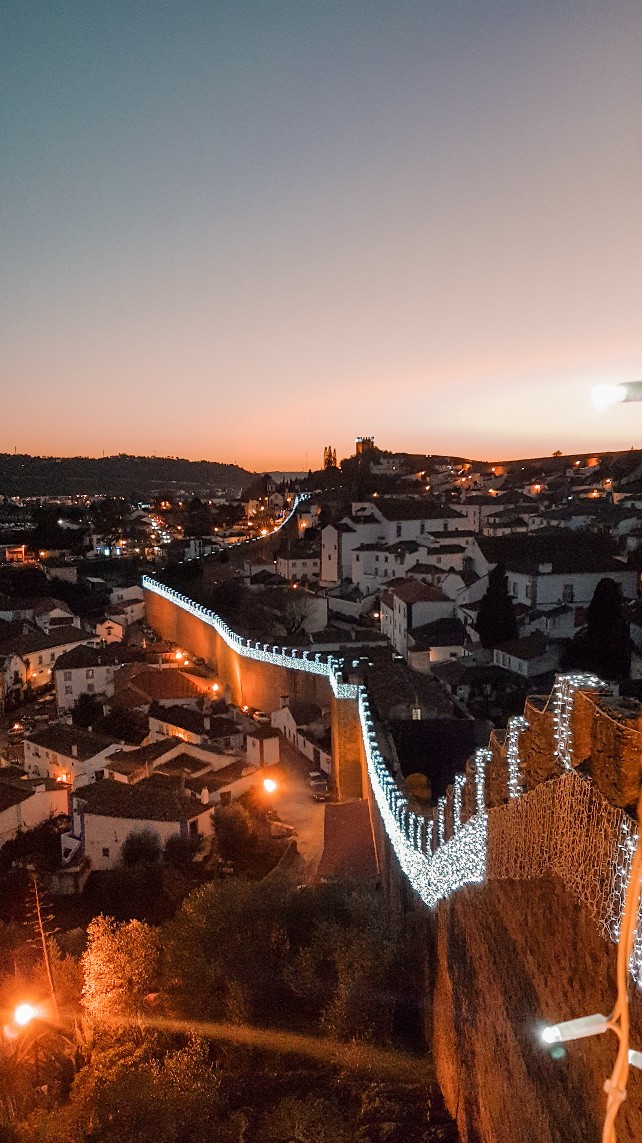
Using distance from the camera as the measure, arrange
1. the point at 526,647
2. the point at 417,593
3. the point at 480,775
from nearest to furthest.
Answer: the point at 480,775 < the point at 526,647 < the point at 417,593

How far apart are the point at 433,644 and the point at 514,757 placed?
1455 centimetres

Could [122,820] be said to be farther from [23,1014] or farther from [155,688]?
[155,688]

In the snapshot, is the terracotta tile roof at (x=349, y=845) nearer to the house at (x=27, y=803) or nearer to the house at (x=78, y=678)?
the house at (x=27, y=803)

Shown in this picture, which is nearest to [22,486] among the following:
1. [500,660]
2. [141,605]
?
[141,605]

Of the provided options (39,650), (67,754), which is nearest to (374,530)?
(39,650)

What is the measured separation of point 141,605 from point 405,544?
1137 centimetres

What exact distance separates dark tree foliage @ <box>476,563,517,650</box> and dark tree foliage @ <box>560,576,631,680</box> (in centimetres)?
246

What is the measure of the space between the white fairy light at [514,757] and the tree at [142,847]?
1087cm

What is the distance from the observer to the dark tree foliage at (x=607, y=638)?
15.5 metres

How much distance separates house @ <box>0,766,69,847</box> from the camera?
14602 millimetres

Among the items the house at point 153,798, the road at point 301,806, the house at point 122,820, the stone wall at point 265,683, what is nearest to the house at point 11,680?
the stone wall at point 265,683

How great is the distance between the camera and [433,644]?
59.8 feet

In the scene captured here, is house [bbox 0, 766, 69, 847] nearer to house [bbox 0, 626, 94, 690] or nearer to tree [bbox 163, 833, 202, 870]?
tree [bbox 163, 833, 202, 870]

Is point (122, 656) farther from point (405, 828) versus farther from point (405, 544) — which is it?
point (405, 828)
